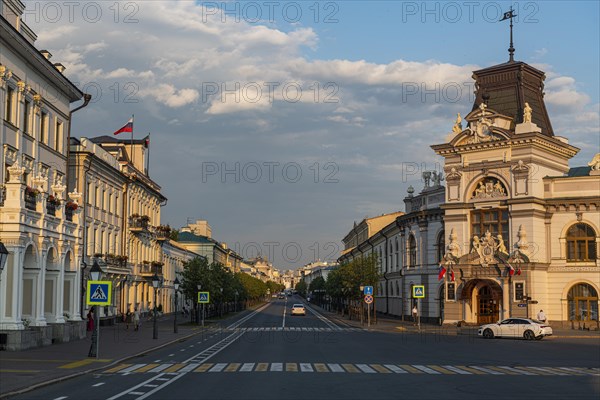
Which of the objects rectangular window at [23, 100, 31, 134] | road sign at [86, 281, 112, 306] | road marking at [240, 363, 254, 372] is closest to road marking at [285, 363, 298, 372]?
road marking at [240, 363, 254, 372]

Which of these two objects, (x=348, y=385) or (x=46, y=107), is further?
(x=46, y=107)

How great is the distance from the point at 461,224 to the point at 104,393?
152ft

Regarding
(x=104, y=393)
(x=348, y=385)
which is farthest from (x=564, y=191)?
(x=104, y=393)

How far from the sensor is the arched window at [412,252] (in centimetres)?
7131

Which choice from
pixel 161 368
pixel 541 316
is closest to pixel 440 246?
pixel 541 316

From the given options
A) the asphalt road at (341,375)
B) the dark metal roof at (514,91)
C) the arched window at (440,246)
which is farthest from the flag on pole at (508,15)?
the asphalt road at (341,375)

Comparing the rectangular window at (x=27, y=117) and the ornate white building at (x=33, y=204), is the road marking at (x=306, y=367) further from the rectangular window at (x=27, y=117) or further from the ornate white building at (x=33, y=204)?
the rectangular window at (x=27, y=117)

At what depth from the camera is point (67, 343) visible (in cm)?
3594

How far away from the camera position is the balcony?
68.6 m

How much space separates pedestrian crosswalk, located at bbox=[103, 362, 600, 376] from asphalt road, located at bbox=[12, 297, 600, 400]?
32 mm

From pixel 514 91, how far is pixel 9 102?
41.5m

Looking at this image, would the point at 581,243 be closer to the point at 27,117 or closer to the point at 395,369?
the point at 395,369

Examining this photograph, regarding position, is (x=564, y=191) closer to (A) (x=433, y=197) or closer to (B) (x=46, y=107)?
(A) (x=433, y=197)

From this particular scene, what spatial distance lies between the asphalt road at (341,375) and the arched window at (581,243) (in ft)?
74.4
